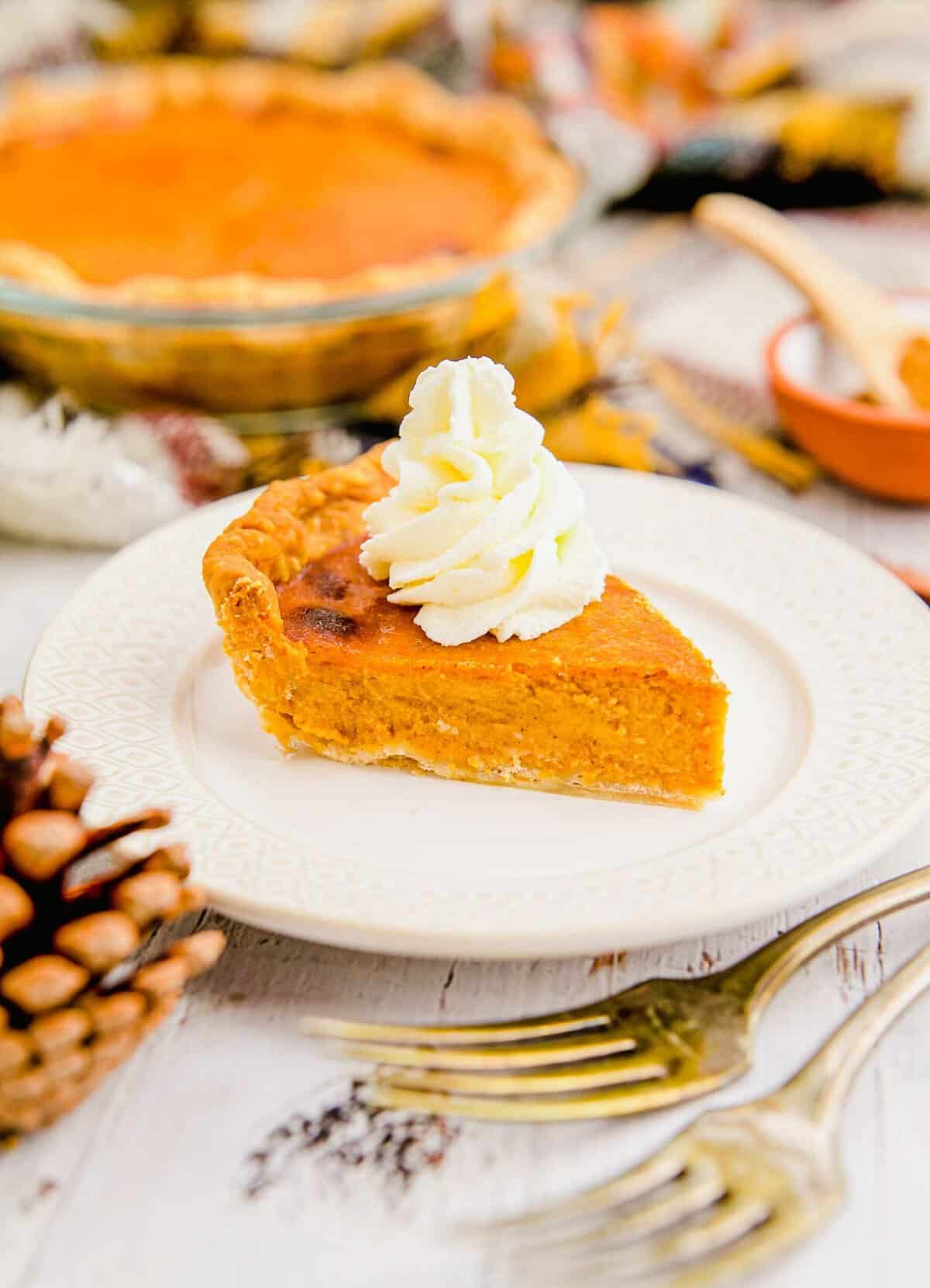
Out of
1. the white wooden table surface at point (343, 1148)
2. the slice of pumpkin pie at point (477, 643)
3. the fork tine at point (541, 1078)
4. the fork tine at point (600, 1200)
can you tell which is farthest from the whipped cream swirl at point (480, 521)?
the fork tine at point (600, 1200)

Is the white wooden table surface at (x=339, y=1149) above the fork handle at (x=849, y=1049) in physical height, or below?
below

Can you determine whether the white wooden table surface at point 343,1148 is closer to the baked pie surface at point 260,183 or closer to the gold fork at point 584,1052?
the gold fork at point 584,1052

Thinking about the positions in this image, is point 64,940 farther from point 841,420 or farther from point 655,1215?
point 841,420

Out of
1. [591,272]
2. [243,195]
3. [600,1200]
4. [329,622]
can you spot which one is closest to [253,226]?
[243,195]

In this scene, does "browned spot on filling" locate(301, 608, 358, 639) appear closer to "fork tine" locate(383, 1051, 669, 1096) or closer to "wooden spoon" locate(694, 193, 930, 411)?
"fork tine" locate(383, 1051, 669, 1096)

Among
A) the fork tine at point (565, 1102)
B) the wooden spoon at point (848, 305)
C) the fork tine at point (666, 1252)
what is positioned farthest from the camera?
the wooden spoon at point (848, 305)

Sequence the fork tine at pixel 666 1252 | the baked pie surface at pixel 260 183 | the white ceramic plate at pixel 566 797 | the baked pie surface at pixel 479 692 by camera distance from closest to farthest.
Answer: the fork tine at pixel 666 1252, the white ceramic plate at pixel 566 797, the baked pie surface at pixel 479 692, the baked pie surface at pixel 260 183

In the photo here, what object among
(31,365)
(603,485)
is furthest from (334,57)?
(603,485)
